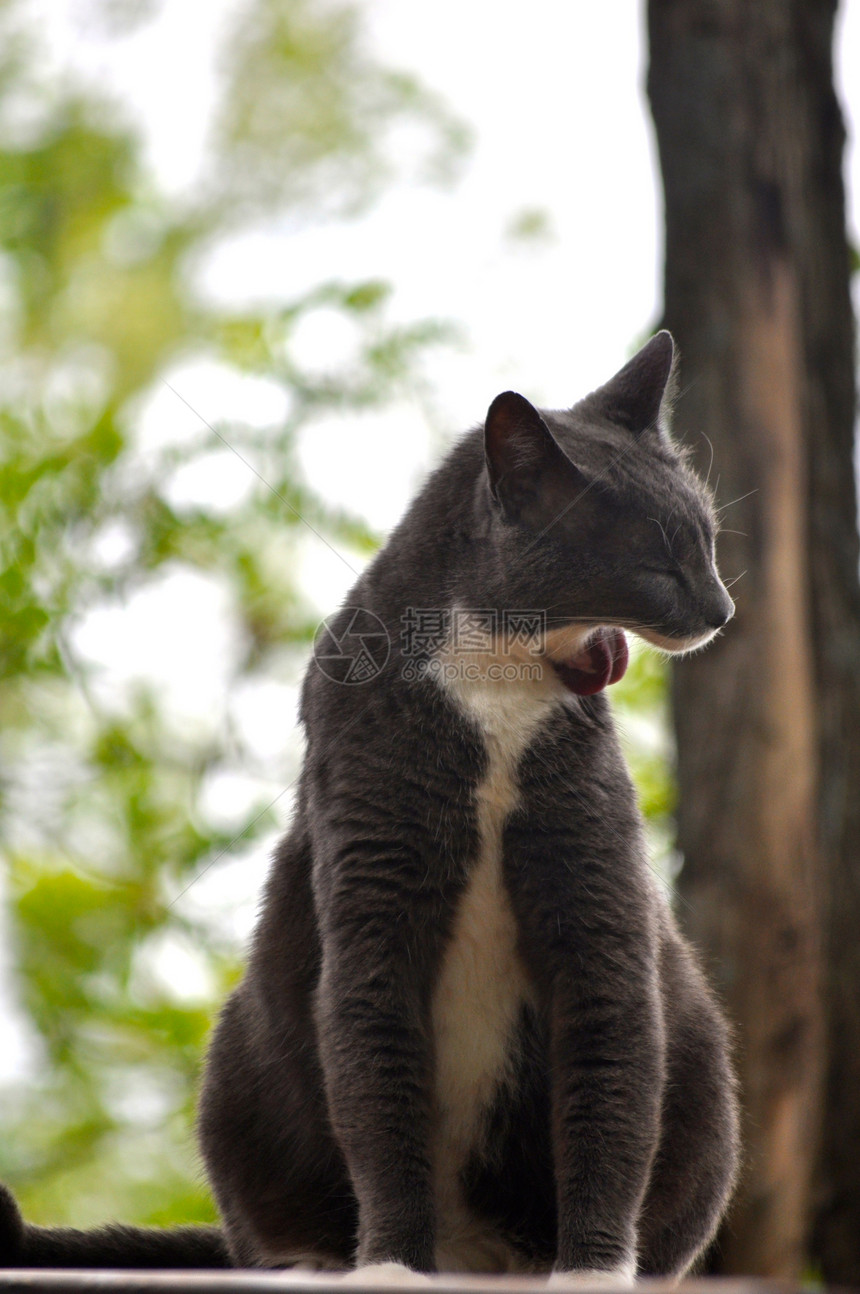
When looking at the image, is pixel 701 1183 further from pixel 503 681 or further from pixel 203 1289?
pixel 203 1289

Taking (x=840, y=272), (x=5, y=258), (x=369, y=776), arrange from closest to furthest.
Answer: (x=369, y=776) → (x=840, y=272) → (x=5, y=258)

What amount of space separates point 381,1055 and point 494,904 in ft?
0.80

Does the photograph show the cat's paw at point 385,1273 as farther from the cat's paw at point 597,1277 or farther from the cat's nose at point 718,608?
the cat's nose at point 718,608

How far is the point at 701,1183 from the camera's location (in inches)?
71.6

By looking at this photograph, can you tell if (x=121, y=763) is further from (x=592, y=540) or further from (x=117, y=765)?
(x=592, y=540)

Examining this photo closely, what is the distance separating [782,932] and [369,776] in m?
1.98

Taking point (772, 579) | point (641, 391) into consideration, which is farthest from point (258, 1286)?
point (772, 579)

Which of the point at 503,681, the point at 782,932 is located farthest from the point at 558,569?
the point at 782,932

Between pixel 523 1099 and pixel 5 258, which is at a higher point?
pixel 5 258

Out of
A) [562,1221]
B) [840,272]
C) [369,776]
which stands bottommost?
[562,1221]

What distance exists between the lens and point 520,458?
1595 mm

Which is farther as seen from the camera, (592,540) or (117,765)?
(117,765)

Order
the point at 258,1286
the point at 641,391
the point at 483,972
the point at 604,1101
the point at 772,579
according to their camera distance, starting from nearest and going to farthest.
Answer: the point at 258,1286 < the point at 604,1101 < the point at 483,972 < the point at 641,391 < the point at 772,579

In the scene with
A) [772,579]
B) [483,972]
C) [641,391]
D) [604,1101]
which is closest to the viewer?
[604,1101]
